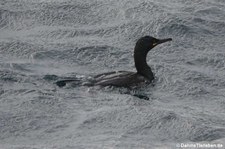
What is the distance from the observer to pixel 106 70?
1898cm

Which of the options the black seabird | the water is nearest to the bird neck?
the black seabird

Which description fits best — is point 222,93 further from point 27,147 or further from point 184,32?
point 27,147

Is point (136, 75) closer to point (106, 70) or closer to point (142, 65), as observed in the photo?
point (142, 65)

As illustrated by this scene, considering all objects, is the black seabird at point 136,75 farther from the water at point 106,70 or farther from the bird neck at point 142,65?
the water at point 106,70

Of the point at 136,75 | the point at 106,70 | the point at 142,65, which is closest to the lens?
the point at 136,75

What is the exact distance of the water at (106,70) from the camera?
14039mm

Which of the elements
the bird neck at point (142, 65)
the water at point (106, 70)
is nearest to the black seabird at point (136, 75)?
the bird neck at point (142, 65)

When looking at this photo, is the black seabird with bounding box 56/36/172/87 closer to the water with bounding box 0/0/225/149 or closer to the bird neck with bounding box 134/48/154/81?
the bird neck with bounding box 134/48/154/81

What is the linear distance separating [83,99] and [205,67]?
12.5 feet

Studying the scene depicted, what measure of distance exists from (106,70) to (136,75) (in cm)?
77

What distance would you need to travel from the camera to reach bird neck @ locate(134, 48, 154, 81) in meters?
18.6

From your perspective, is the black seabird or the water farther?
the black seabird

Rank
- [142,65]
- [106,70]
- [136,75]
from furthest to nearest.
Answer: [106,70] → [142,65] → [136,75]

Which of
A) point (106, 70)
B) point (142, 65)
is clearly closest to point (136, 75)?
point (142, 65)
